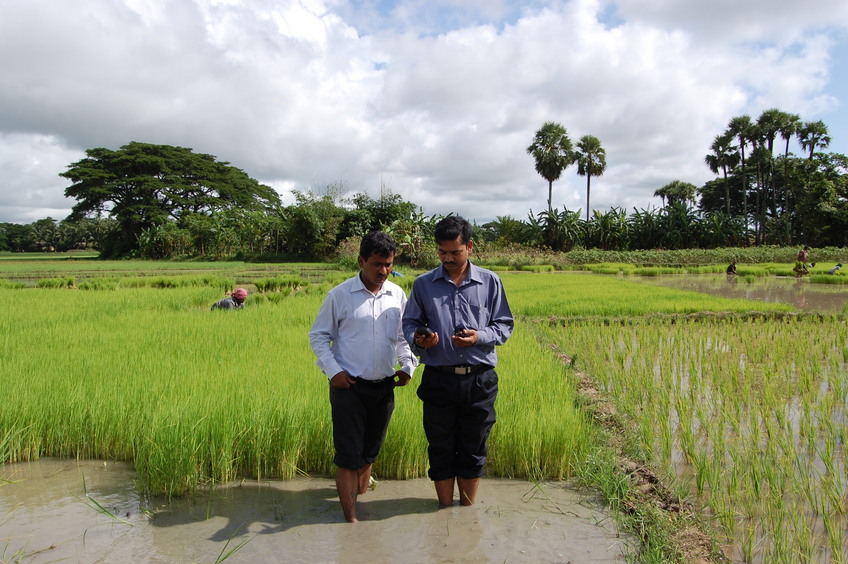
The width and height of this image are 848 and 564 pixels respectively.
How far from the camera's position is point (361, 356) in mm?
2279

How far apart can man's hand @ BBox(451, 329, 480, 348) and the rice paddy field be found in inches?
32.6

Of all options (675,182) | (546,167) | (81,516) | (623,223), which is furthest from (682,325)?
(675,182)

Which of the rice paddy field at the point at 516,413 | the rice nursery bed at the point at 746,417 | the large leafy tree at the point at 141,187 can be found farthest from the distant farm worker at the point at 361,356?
the large leafy tree at the point at 141,187

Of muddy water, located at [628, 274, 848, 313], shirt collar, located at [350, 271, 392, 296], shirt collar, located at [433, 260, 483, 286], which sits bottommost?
muddy water, located at [628, 274, 848, 313]

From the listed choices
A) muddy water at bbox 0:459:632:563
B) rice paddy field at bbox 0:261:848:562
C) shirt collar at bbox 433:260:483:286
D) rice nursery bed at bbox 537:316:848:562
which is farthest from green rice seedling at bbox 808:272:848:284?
shirt collar at bbox 433:260:483:286

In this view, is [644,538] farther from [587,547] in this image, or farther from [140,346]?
[140,346]

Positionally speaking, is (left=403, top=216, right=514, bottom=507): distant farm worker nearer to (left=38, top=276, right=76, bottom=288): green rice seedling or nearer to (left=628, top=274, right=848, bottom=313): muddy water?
(left=628, top=274, right=848, bottom=313): muddy water

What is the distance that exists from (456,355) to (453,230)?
50 cm

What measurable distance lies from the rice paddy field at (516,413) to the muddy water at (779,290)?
4175 mm

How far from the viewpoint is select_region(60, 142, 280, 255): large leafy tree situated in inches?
1163

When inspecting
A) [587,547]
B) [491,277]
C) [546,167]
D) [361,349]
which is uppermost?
[546,167]

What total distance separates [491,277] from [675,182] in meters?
47.0

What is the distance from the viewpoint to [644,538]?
2119 millimetres

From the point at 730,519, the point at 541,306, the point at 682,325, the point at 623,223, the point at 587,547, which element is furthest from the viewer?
the point at 623,223
